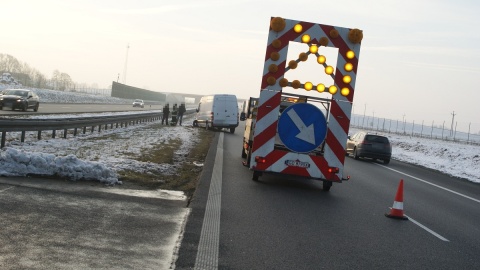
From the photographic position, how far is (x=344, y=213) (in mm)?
9680

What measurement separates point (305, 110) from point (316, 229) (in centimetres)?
429

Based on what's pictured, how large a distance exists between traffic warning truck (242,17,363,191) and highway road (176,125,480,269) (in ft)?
2.12

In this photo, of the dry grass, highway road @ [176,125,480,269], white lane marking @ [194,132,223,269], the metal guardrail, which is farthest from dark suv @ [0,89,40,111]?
white lane marking @ [194,132,223,269]

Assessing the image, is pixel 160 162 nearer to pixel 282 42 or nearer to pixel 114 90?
pixel 282 42

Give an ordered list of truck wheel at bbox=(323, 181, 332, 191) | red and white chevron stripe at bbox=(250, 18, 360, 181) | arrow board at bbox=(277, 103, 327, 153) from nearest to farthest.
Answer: red and white chevron stripe at bbox=(250, 18, 360, 181) → arrow board at bbox=(277, 103, 327, 153) → truck wheel at bbox=(323, 181, 332, 191)

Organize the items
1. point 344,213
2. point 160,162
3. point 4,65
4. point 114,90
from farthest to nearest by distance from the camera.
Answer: point 4,65
point 114,90
point 160,162
point 344,213

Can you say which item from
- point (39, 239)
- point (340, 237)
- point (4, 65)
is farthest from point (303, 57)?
point (4, 65)

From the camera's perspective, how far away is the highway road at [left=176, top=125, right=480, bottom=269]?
6156 millimetres

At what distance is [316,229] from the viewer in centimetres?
794

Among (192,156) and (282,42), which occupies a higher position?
(282,42)

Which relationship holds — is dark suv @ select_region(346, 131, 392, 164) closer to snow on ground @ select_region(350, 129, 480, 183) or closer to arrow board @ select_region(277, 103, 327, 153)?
snow on ground @ select_region(350, 129, 480, 183)

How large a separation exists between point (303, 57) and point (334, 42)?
70 centimetres

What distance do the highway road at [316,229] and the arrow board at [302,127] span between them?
40.4 inches

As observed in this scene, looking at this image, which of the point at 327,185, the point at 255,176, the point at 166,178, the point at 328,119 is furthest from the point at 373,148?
the point at 166,178
